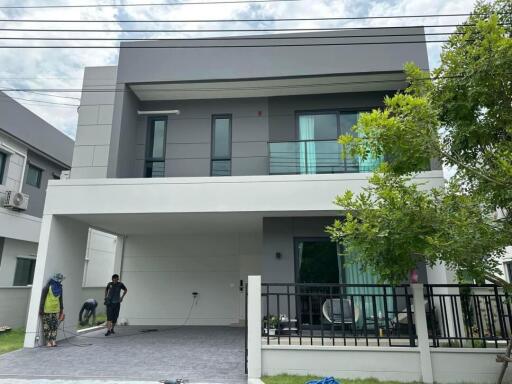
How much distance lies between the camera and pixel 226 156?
9141 mm

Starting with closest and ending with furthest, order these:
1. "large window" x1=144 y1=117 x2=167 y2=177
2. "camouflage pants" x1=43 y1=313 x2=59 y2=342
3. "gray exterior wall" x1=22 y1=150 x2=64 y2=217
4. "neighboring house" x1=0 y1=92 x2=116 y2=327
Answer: "camouflage pants" x1=43 y1=313 x2=59 y2=342 → "large window" x1=144 y1=117 x2=167 y2=177 → "neighboring house" x1=0 y1=92 x2=116 y2=327 → "gray exterior wall" x1=22 y1=150 x2=64 y2=217

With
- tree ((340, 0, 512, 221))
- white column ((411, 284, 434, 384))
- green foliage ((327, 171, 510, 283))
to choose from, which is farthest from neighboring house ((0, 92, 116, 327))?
tree ((340, 0, 512, 221))

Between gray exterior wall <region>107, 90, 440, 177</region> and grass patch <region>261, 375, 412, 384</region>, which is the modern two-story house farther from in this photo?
grass patch <region>261, 375, 412, 384</region>

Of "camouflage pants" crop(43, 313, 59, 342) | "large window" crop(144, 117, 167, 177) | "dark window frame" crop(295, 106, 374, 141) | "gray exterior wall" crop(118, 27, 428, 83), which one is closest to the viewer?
"camouflage pants" crop(43, 313, 59, 342)

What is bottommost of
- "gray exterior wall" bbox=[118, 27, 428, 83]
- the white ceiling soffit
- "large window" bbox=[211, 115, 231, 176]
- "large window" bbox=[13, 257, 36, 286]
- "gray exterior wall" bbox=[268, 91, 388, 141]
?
"large window" bbox=[13, 257, 36, 286]

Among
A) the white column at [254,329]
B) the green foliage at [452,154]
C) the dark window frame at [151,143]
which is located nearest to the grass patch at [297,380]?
the white column at [254,329]

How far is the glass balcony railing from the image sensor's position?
25.8 feet

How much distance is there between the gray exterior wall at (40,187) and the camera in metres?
11.7

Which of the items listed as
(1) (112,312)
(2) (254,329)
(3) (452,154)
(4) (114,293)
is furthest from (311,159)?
(1) (112,312)

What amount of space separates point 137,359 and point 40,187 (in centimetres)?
872

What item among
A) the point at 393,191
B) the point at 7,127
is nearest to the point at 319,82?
the point at 393,191

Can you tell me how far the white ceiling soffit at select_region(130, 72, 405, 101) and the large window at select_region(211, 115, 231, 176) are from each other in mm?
639

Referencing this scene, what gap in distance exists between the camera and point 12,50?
274 inches

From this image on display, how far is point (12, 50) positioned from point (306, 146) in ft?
20.1
